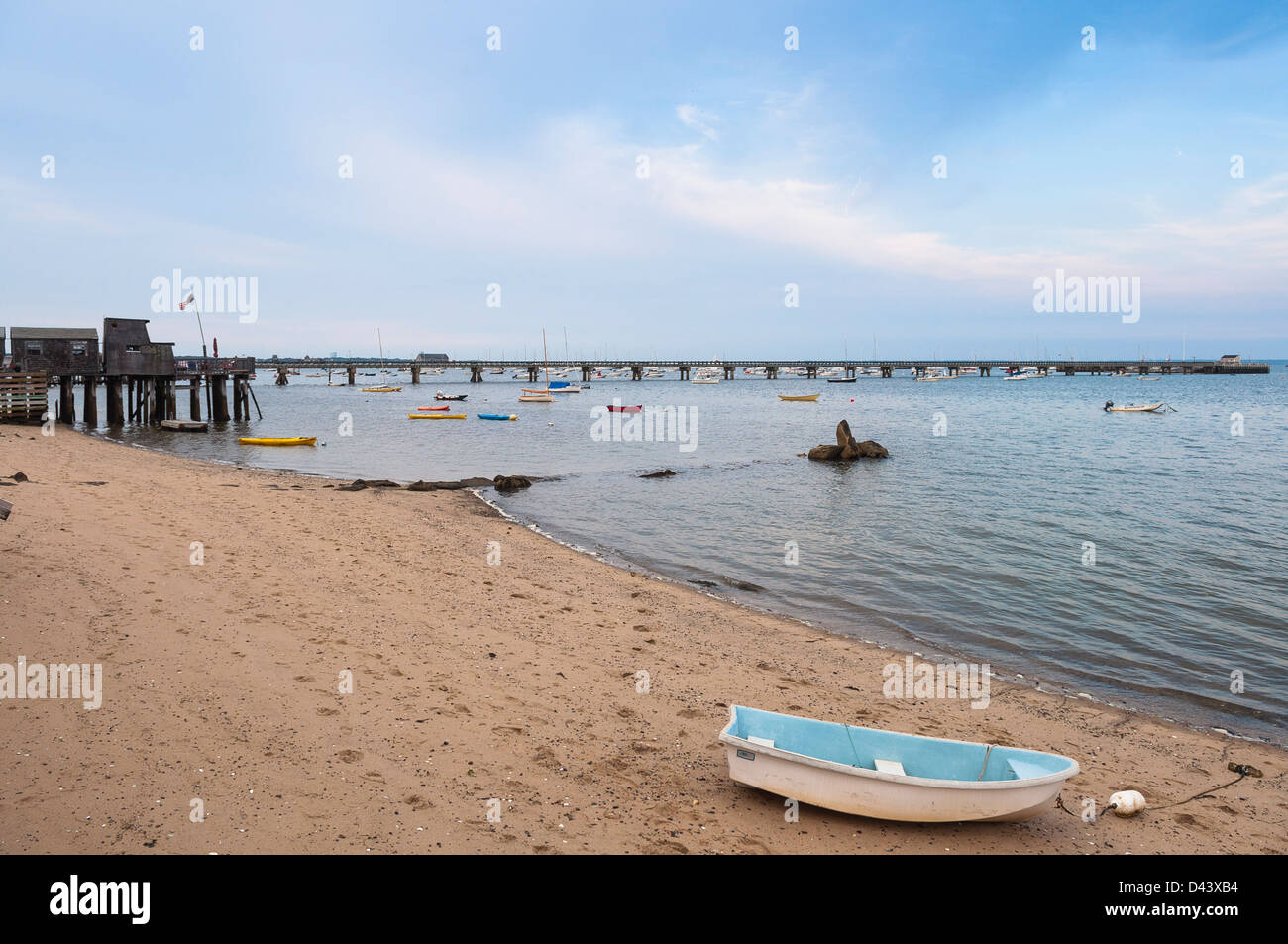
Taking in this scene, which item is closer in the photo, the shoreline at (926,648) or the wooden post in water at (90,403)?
the shoreline at (926,648)

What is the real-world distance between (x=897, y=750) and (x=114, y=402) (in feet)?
187

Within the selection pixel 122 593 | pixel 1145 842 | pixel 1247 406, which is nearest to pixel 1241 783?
pixel 1145 842

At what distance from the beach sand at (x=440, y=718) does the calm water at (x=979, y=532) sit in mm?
2163

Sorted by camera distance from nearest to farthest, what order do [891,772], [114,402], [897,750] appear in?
1. [891,772]
2. [897,750]
3. [114,402]

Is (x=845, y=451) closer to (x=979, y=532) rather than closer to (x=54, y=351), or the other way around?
(x=979, y=532)

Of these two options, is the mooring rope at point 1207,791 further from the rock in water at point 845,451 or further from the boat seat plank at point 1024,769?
the rock in water at point 845,451

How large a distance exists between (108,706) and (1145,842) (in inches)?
379

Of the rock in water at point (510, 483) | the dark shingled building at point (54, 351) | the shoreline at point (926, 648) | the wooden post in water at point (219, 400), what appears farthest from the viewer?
the wooden post in water at point (219, 400)

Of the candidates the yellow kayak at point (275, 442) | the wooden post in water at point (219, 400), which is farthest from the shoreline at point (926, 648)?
the wooden post in water at point (219, 400)

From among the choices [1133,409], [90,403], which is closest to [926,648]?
[90,403]

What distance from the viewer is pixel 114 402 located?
49438 millimetres

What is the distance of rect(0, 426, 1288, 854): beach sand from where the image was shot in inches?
→ 230

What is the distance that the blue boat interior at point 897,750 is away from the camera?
21.9 feet
